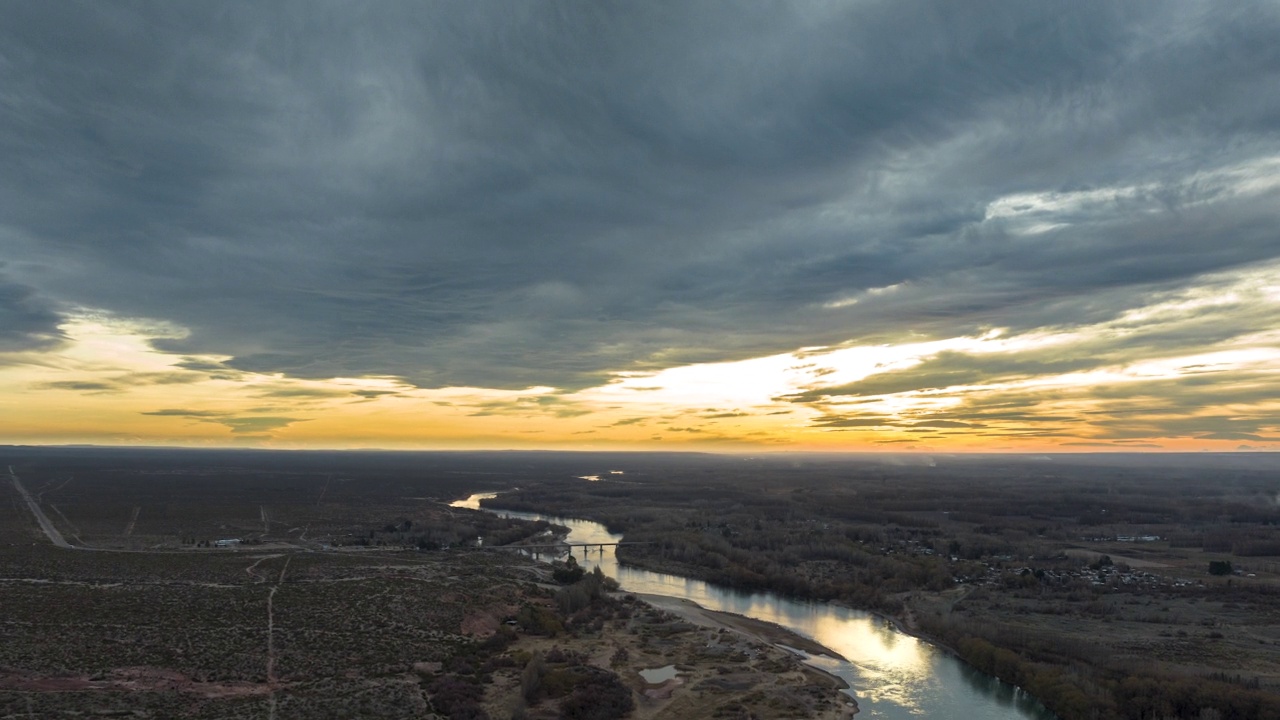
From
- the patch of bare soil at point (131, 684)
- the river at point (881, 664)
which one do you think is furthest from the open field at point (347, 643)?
the river at point (881, 664)

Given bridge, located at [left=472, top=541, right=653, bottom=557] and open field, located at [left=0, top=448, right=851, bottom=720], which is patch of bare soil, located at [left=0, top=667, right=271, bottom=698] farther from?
bridge, located at [left=472, top=541, right=653, bottom=557]

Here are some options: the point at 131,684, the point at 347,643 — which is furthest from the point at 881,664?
the point at 131,684

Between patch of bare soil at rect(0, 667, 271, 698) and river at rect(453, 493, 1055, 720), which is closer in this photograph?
patch of bare soil at rect(0, 667, 271, 698)

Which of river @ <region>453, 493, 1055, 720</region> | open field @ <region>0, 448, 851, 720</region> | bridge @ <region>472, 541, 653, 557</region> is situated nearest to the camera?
open field @ <region>0, 448, 851, 720</region>

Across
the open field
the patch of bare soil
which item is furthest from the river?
the patch of bare soil

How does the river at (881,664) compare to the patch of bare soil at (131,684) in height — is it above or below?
below

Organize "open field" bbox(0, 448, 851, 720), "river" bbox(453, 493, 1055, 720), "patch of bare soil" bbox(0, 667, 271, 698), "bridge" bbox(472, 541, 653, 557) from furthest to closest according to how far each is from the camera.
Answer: "bridge" bbox(472, 541, 653, 557)
"river" bbox(453, 493, 1055, 720)
"open field" bbox(0, 448, 851, 720)
"patch of bare soil" bbox(0, 667, 271, 698)

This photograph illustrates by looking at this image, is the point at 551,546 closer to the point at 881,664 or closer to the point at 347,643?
the point at 347,643

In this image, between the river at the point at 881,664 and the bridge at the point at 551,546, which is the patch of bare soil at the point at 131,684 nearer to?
the river at the point at 881,664

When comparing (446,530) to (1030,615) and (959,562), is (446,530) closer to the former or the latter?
(959,562)
